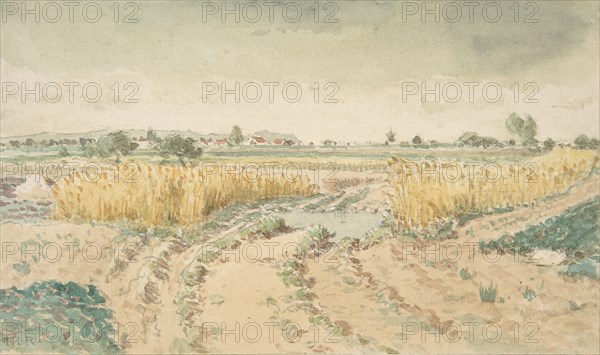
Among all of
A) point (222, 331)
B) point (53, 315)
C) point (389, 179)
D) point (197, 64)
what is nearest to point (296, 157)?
point (389, 179)

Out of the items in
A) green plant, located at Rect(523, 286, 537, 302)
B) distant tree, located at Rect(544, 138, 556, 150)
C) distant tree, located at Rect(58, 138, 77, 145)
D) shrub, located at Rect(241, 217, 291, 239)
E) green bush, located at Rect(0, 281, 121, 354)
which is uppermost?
distant tree, located at Rect(58, 138, 77, 145)

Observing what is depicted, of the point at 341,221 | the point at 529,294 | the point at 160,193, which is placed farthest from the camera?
the point at 160,193

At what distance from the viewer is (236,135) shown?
508 cm

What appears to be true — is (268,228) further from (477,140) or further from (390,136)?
(477,140)

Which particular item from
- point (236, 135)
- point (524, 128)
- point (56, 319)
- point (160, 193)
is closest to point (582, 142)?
point (524, 128)

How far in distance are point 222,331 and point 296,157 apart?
1561mm

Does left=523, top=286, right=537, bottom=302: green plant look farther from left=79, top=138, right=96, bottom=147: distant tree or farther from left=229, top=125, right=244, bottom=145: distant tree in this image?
left=79, top=138, right=96, bottom=147: distant tree

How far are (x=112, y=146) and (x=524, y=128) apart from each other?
3571 mm

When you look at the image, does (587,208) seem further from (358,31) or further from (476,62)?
(358,31)

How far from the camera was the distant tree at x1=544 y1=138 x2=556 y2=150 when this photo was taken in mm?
5055

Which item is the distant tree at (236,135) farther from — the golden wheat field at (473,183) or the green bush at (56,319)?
the green bush at (56,319)

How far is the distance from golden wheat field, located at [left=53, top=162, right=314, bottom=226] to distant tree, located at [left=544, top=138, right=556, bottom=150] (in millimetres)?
2046

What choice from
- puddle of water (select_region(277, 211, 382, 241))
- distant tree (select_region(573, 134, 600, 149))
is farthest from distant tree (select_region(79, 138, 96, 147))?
distant tree (select_region(573, 134, 600, 149))

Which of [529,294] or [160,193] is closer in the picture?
[529,294]
